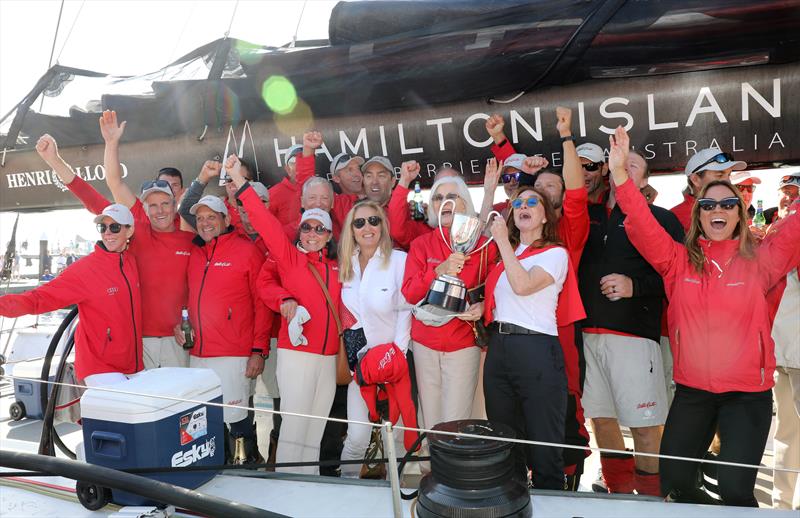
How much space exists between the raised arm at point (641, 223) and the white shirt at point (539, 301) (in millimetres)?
314

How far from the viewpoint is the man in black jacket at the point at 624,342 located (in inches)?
105

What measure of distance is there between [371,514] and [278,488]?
441 millimetres

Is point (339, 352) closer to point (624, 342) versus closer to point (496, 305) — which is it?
point (496, 305)

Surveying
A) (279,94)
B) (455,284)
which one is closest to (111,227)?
(279,94)

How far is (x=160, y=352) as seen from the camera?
3230 millimetres

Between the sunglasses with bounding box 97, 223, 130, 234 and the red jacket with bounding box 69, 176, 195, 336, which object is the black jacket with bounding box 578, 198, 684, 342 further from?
the sunglasses with bounding box 97, 223, 130, 234

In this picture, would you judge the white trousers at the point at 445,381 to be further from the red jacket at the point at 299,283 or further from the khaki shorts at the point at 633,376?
the khaki shorts at the point at 633,376

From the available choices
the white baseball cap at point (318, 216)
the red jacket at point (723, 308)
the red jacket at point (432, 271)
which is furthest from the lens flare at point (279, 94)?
the red jacket at point (723, 308)

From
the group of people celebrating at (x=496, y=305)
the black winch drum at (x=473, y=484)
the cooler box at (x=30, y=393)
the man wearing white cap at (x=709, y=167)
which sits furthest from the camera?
the cooler box at (x=30, y=393)

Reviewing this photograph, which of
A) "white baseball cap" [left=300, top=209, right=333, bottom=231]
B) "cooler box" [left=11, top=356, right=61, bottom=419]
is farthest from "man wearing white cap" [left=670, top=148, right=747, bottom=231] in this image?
"cooler box" [left=11, top=356, right=61, bottom=419]

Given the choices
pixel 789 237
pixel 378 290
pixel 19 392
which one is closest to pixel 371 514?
pixel 378 290

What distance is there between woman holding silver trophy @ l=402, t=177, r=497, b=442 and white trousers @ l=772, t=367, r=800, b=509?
5.40 ft

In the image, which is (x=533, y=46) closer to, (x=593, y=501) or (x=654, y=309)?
(x=654, y=309)

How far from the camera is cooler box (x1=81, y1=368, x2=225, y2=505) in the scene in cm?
202
